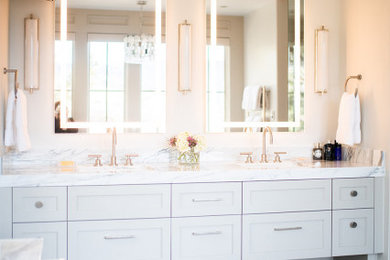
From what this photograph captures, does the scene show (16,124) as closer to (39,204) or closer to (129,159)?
(39,204)

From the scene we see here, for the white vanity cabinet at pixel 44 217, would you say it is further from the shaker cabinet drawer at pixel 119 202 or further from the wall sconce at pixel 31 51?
the wall sconce at pixel 31 51

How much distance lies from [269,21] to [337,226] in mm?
1516

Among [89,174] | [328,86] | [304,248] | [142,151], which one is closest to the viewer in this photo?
[89,174]

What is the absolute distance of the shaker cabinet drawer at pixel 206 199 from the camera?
2.95m

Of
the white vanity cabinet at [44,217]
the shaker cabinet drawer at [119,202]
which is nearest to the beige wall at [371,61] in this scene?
the shaker cabinet drawer at [119,202]

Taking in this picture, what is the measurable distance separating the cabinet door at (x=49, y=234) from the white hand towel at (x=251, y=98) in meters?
1.50

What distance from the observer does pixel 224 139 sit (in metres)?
3.55

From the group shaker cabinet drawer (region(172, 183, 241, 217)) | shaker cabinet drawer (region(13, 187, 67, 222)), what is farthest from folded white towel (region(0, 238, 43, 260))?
shaker cabinet drawer (region(172, 183, 241, 217))

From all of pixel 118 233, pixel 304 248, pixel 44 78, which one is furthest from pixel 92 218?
pixel 304 248

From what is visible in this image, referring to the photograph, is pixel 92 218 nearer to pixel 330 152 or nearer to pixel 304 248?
pixel 304 248

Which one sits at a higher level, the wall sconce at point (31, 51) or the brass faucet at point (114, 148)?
the wall sconce at point (31, 51)

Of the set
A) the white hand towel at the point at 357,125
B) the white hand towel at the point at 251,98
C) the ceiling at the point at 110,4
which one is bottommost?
the white hand towel at the point at 357,125

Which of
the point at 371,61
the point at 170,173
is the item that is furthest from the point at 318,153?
the point at 170,173

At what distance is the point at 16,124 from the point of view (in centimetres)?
305
